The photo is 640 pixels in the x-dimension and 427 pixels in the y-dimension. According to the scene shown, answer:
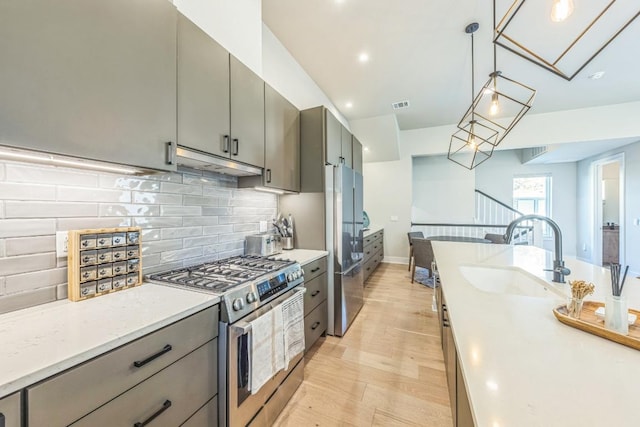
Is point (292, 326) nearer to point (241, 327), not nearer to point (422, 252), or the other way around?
point (241, 327)

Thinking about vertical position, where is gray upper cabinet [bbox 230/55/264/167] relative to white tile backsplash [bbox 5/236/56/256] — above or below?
above

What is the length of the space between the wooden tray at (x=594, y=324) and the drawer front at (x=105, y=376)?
1.40 metres

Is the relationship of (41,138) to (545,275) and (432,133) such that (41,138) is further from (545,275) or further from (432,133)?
(432,133)

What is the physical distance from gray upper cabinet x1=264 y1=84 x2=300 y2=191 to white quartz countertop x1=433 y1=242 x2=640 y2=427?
1.62 meters

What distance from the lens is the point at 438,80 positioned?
3607 mm

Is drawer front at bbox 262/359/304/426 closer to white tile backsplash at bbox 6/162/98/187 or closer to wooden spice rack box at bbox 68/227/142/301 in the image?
wooden spice rack box at bbox 68/227/142/301

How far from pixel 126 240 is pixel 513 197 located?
8230 millimetres

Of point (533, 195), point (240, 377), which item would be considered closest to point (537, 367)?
point (240, 377)

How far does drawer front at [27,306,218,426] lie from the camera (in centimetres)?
69

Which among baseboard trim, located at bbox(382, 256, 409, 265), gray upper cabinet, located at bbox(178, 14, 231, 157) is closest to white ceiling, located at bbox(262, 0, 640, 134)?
gray upper cabinet, located at bbox(178, 14, 231, 157)

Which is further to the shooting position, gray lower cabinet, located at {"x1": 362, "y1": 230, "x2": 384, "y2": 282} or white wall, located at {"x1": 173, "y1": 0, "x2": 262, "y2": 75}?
gray lower cabinet, located at {"x1": 362, "y1": 230, "x2": 384, "y2": 282}

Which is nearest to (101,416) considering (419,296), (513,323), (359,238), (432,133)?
(513,323)

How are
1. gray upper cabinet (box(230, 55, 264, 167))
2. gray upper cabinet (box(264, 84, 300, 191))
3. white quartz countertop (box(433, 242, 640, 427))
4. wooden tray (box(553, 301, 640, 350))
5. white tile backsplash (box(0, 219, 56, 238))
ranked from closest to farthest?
white quartz countertop (box(433, 242, 640, 427))
wooden tray (box(553, 301, 640, 350))
white tile backsplash (box(0, 219, 56, 238))
gray upper cabinet (box(230, 55, 264, 167))
gray upper cabinet (box(264, 84, 300, 191))

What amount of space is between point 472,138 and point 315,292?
2.46 m
